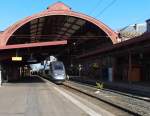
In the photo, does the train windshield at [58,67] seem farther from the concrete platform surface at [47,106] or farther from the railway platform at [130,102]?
the concrete platform surface at [47,106]

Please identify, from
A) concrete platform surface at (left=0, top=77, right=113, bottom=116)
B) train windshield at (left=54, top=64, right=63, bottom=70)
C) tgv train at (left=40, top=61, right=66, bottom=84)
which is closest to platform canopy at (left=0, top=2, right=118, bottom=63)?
tgv train at (left=40, top=61, right=66, bottom=84)

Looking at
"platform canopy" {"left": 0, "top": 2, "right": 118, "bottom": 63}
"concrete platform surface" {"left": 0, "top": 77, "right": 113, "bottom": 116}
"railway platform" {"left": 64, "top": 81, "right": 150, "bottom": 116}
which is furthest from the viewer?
"platform canopy" {"left": 0, "top": 2, "right": 118, "bottom": 63}

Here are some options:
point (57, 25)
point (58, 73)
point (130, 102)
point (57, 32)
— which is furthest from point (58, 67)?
point (130, 102)

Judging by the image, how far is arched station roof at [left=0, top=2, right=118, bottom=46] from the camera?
61.2 metres

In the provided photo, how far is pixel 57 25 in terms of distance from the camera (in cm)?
8081

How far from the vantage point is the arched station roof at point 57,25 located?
61.2 metres

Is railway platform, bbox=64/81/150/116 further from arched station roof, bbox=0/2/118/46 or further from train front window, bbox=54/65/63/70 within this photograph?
arched station roof, bbox=0/2/118/46

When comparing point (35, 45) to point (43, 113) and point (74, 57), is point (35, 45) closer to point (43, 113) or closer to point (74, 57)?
point (43, 113)

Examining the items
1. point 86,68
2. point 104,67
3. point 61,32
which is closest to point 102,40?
point 104,67

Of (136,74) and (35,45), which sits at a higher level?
(35,45)

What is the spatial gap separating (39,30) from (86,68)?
53.2 feet

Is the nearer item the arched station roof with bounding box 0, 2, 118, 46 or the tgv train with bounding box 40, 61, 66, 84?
the tgv train with bounding box 40, 61, 66, 84

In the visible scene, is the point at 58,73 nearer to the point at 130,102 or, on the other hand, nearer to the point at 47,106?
the point at 130,102

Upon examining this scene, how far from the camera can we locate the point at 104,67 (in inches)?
2987
